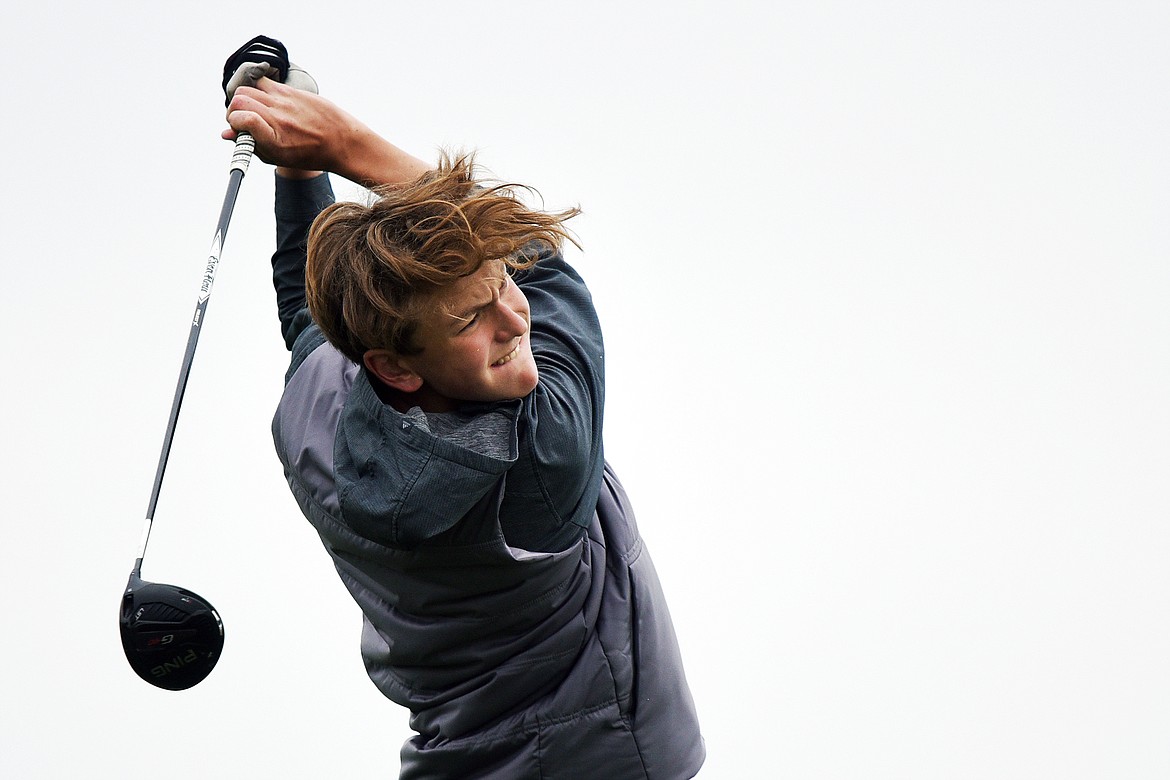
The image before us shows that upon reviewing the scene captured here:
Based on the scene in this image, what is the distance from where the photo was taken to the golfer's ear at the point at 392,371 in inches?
42.5

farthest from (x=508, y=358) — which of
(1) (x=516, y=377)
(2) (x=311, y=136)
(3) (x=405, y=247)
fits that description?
(2) (x=311, y=136)

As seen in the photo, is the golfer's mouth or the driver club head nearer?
the golfer's mouth

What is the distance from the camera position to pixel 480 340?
1.05 m

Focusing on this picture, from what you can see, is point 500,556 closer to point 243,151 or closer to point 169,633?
point 169,633

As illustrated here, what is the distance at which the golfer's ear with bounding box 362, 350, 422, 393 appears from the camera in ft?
3.54

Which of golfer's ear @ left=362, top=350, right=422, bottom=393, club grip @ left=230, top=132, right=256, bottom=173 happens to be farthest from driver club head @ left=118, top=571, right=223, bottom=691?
club grip @ left=230, top=132, right=256, bottom=173

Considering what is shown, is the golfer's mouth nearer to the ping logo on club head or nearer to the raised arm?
the raised arm

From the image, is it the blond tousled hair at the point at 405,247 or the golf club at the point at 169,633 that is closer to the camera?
the blond tousled hair at the point at 405,247

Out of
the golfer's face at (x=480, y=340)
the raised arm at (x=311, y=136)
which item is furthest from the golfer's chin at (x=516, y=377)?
the raised arm at (x=311, y=136)

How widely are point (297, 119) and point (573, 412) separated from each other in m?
0.38

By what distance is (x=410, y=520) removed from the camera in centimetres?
107

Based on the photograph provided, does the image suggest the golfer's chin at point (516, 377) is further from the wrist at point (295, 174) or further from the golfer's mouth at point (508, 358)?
the wrist at point (295, 174)

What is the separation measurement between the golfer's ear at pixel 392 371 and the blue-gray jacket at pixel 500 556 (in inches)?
0.7

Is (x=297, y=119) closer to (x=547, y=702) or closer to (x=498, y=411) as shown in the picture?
(x=498, y=411)
